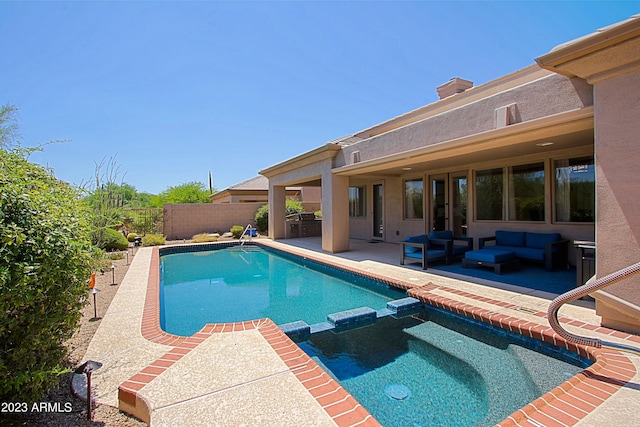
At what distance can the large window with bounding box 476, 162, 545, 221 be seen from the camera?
9469mm

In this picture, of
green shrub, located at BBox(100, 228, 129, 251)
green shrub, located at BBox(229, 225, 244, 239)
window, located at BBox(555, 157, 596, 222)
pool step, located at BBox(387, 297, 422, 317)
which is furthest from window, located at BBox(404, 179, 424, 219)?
green shrub, located at BBox(100, 228, 129, 251)

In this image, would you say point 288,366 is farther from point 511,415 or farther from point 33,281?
point 33,281

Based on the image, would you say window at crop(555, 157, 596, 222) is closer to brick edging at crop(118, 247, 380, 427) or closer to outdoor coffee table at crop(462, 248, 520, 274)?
outdoor coffee table at crop(462, 248, 520, 274)

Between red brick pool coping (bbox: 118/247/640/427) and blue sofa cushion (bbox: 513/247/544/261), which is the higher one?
blue sofa cushion (bbox: 513/247/544/261)

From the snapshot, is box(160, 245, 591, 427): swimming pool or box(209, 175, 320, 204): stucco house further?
box(209, 175, 320, 204): stucco house

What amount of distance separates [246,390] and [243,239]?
15.7m

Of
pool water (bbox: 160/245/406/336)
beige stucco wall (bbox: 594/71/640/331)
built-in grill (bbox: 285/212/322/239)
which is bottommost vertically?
pool water (bbox: 160/245/406/336)

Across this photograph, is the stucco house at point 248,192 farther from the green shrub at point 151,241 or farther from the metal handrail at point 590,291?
the metal handrail at point 590,291

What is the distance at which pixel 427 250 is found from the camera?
30.5 ft

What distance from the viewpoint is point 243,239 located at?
18.2 m

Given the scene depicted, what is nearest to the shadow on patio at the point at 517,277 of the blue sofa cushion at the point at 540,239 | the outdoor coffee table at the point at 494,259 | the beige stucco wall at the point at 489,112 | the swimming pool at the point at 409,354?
the outdoor coffee table at the point at 494,259

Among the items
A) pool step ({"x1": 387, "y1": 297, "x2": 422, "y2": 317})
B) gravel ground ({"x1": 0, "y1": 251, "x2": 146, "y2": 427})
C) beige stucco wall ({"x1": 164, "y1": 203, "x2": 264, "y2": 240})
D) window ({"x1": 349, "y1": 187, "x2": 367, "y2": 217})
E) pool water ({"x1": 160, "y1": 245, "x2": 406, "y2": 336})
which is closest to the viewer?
gravel ground ({"x1": 0, "y1": 251, "x2": 146, "y2": 427})

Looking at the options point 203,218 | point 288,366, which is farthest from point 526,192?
point 203,218

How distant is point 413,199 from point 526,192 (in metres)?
4.65
